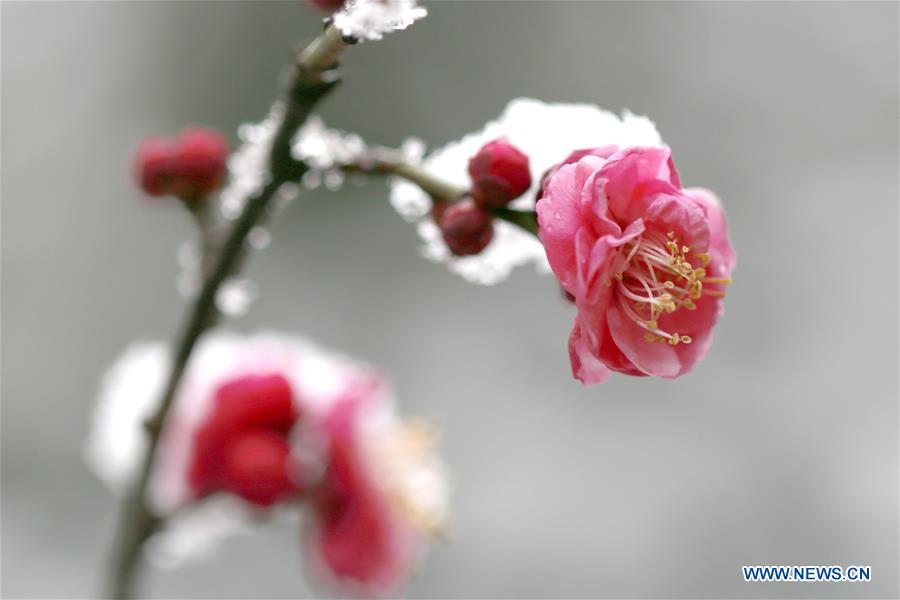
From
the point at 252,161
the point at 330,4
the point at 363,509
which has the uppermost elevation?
the point at 330,4

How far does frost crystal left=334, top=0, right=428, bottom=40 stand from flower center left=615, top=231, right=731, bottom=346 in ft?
0.72

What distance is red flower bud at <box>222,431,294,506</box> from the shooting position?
1.17 meters

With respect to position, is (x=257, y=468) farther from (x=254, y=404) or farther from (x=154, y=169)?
(x=154, y=169)

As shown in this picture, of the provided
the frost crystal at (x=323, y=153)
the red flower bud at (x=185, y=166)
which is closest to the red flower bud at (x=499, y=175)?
the frost crystal at (x=323, y=153)

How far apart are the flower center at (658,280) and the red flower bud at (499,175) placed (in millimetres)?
91

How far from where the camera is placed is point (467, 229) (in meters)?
0.75

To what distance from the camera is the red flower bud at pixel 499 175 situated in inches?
29.3

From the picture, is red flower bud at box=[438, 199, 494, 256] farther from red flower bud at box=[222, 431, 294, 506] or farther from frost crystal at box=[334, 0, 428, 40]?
red flower bud at box=[222, 431, 294, 506]

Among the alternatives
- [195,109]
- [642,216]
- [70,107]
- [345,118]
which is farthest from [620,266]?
[70,107]

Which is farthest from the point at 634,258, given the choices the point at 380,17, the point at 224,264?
the point at 224,264

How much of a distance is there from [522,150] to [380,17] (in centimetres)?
18

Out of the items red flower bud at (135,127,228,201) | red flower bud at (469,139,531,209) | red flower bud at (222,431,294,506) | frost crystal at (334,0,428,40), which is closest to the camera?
frost crystal at (334,0,428,40)

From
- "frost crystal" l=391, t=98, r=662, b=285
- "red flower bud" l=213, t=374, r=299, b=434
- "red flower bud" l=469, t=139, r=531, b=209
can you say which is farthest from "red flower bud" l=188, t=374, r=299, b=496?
"red flower bud" l=469, t=139, r=531, b=209

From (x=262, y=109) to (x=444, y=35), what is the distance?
28.7 inches
